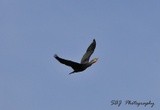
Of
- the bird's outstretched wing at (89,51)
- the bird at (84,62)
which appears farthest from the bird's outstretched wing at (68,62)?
the bird's outstretched wing at (89,51)

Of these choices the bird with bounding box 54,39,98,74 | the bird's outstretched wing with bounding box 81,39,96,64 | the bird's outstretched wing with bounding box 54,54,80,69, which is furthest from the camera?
the bird's outstretched wing with bounding box 81,39,96,64

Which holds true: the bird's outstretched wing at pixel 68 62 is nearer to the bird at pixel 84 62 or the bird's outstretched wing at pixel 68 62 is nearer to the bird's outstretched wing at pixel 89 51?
the bird at pixel 84 62

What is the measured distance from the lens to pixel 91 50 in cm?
3266

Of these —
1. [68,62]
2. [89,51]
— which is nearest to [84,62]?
[89,51]

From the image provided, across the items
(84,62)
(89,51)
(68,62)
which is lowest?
(68,62)

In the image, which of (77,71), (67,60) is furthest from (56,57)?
(77,71)

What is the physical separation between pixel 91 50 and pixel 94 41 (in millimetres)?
659

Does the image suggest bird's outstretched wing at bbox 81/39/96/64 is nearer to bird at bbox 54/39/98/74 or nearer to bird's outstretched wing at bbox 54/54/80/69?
bird at bbox 54/39/98/74

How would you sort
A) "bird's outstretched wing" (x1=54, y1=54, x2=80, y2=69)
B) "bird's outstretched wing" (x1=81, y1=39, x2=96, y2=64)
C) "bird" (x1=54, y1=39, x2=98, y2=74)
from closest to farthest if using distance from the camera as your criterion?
"bird's outstretched wing" (x1=54, y1=54, x2=80, y2=69), "bird" (x1=54, y1=39, x2=98, y2=74), "bird's outstretched wing" (x1=81, y1=39, x2=96, y2=64)

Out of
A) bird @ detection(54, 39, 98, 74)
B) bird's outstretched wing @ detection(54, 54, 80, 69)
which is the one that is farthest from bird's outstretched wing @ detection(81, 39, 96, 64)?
bird's outstretched wing @ detection(54, 54, 80, 69)

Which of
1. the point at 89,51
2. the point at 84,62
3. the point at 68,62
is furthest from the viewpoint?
the point at 89,51

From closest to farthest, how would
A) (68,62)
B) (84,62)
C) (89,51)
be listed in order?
(68,62) → (84,62) → (89,51)

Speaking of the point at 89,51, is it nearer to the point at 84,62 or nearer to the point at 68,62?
the point at 84,62

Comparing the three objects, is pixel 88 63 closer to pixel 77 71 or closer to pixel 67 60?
pixel 77 71
